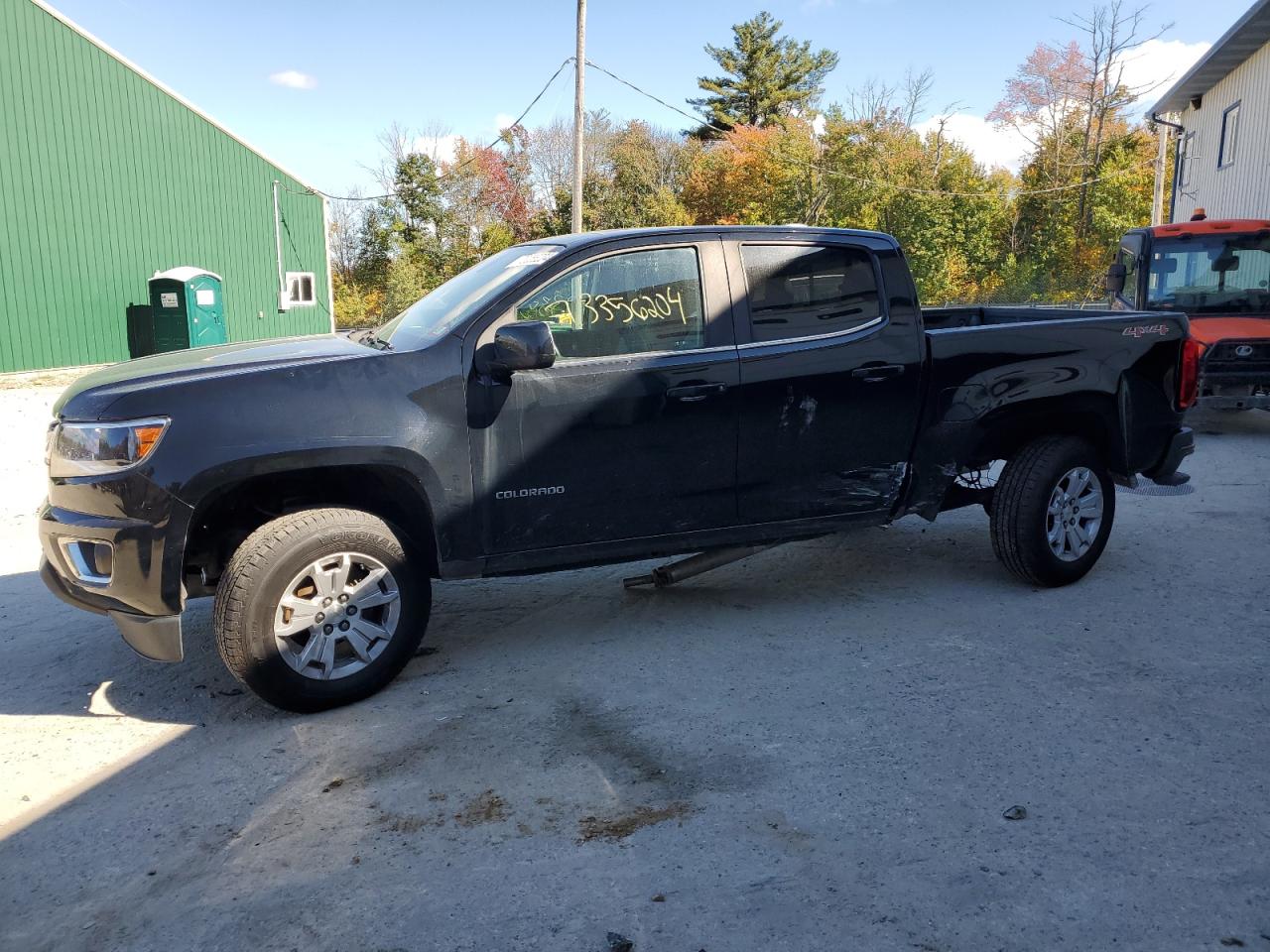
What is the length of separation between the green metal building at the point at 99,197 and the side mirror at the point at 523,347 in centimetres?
1726

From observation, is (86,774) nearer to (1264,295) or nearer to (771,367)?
(771,367)

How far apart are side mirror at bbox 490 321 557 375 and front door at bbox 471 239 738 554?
0.39 ft

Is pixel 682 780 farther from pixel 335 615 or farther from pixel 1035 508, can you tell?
pixel 1035 508

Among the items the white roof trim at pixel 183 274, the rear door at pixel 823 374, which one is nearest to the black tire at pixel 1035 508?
the rear door at pixel 823 374

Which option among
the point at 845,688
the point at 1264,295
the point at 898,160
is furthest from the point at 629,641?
the point at 898,160

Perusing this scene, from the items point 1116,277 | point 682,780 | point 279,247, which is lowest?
point 682,780

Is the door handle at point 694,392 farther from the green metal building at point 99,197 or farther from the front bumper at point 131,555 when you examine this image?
the green metal building at point 99,197

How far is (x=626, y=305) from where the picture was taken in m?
4.44

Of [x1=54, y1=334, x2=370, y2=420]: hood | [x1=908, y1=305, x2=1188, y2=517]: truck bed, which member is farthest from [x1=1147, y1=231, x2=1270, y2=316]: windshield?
[x1=54, y1=334, x2=370, y2=420]: hood

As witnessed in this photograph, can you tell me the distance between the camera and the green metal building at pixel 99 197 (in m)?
17.9

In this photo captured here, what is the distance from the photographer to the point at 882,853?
2.94 meters

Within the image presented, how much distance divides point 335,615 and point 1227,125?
22.5m

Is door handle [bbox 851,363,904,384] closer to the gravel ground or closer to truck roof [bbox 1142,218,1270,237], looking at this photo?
the gravel ground

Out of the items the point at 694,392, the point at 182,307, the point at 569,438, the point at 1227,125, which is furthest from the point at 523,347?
the point at 1227,125
